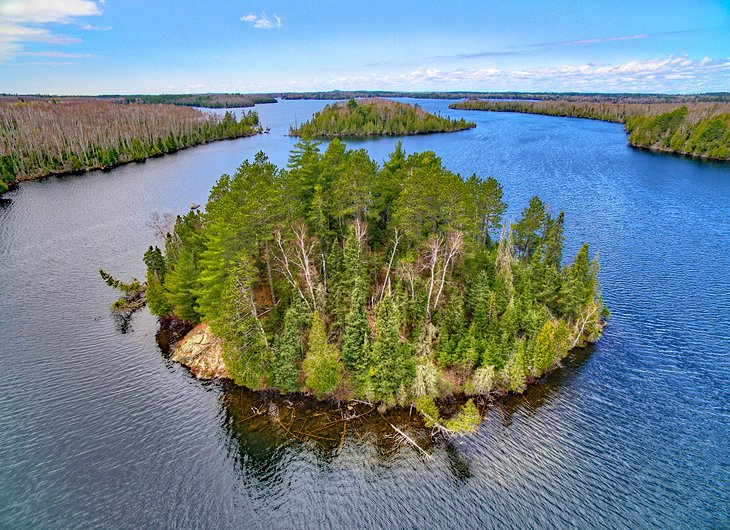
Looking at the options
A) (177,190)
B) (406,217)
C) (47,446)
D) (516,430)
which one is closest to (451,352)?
(516,430)

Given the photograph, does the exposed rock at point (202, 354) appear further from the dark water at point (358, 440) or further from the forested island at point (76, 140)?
the forested island at point (76, 140)

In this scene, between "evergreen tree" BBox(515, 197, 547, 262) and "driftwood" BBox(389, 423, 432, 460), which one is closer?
"driftwood" BBox(389, 423, 432, 460)

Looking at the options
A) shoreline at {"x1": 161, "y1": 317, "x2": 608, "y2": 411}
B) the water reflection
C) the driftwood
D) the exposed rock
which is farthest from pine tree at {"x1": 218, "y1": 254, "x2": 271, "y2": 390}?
the driftwood

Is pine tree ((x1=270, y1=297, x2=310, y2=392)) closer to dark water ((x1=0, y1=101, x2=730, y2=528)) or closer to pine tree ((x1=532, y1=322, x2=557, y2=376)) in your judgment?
dark water ((x1=0, y1=101, x2=730, y2=528))

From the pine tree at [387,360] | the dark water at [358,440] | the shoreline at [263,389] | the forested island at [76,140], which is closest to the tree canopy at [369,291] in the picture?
the pine tree at [387,360]

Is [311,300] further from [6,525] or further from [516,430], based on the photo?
[6,525]

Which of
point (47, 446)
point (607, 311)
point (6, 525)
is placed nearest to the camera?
point (6, 525)
